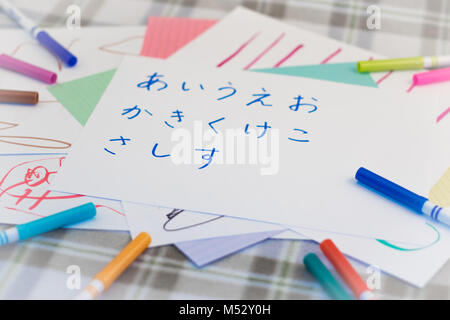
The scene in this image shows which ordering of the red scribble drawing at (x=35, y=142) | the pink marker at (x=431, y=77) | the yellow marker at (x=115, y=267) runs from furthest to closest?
1. the pink marker at (x=431, y=77)
2. the red scribble drawing at (x=35, y=142)
3. the yellow marker at (x=115, y=267)

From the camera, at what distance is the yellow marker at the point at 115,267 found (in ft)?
1.62

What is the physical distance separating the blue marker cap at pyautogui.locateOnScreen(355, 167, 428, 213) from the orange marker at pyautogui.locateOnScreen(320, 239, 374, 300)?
3.6 inches

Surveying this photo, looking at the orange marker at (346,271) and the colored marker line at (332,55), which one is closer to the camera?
the orange marker at (346,271)

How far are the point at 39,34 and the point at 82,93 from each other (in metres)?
0.15

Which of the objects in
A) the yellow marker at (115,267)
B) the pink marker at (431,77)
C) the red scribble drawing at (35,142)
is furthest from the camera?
the pink marker at (431,77)

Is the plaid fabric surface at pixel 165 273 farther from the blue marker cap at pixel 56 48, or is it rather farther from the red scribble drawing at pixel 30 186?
the blue marker cap at pixel 56 48

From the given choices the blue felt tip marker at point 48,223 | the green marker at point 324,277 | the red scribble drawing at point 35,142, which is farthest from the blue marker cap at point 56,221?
the green marker at point 324,277

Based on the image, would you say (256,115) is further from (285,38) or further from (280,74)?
(285,38)

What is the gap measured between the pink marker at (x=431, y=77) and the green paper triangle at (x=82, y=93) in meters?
0.40

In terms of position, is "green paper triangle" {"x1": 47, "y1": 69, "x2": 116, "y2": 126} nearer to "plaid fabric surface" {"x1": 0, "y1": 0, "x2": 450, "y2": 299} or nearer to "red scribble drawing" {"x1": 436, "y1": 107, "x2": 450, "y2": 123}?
"plaid fabric surface" {"x1": 0, "y1": 0, "x2": 450, "y2": 299}

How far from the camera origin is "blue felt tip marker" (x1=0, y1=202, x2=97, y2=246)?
539 mm
